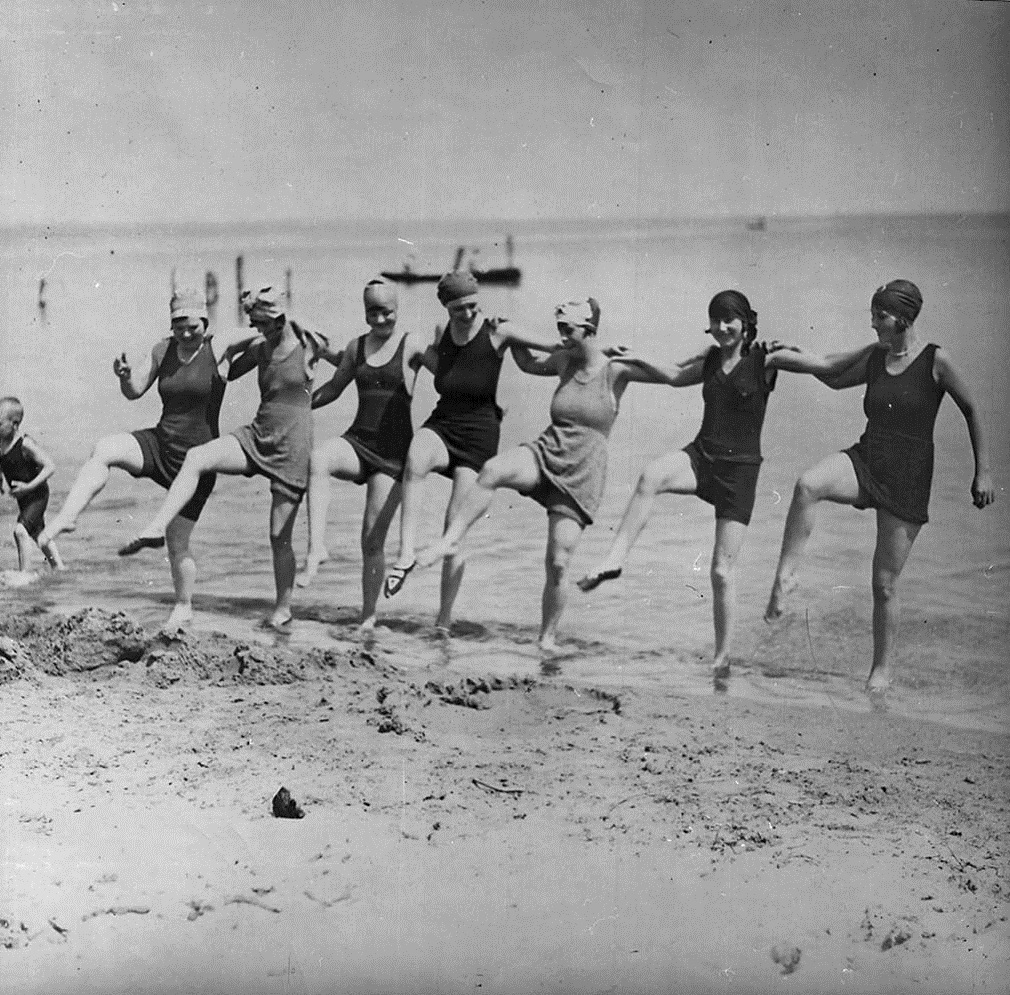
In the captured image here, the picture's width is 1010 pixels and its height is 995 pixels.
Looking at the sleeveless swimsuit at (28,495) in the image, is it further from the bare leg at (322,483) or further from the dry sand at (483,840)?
the bare leg at (322,483)

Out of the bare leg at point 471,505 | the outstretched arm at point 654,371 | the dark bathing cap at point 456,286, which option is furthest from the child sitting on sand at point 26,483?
the outstretched arm at point 654,371

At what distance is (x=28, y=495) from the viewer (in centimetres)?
463

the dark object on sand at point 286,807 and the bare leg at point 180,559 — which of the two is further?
the bare leg at point 180,559

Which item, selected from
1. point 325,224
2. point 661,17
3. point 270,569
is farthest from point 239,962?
point 661,17

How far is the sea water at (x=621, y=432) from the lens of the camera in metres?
4.51

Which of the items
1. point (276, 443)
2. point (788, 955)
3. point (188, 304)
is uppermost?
point (188, 304)

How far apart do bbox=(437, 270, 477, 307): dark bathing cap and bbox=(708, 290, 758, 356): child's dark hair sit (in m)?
0.83

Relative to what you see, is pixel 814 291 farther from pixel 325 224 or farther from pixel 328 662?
pixel 328 662

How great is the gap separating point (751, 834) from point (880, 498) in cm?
124

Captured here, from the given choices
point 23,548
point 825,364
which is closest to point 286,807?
point 23,548

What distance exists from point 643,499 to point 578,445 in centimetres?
29

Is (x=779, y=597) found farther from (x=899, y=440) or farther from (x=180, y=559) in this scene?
(x=180, y=559)

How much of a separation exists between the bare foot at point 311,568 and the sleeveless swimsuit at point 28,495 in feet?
3.08

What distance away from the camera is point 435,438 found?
4.57 meters
